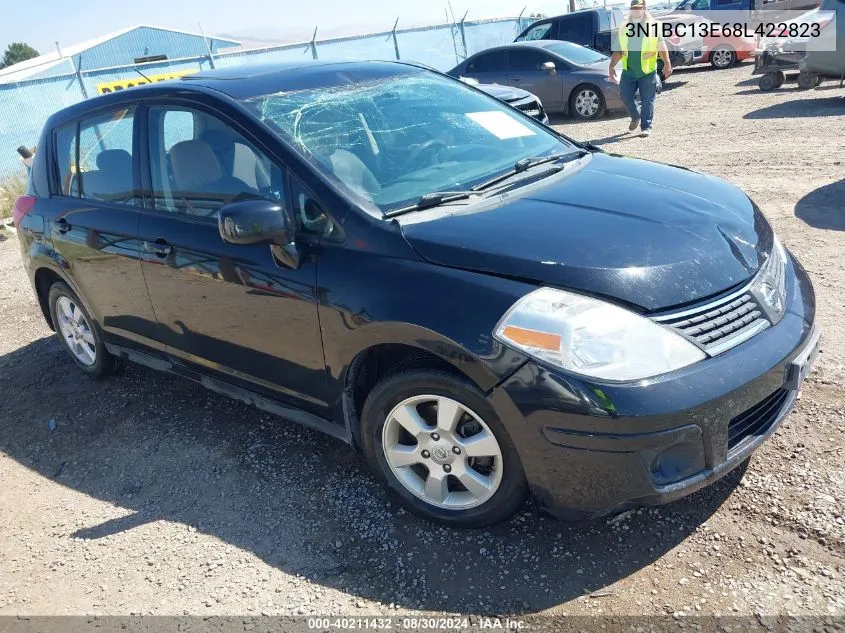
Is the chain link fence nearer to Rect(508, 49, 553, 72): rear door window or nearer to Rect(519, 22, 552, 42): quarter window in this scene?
Rect(508, 49, 553, 72): rear door window

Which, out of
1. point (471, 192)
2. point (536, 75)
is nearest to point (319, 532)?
point (471, 192)

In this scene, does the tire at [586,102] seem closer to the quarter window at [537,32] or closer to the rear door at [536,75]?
the rear door at [536,75]

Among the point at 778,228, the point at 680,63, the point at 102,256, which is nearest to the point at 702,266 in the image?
the point at 102,256

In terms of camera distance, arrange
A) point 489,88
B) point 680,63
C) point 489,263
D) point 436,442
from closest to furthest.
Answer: point 489,263 → point 436,442 → point 489,88 → point 680,63

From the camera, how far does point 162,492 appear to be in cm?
344

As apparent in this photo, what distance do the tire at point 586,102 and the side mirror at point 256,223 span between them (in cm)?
1062

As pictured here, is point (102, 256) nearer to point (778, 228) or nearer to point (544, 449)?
point (544, 449)

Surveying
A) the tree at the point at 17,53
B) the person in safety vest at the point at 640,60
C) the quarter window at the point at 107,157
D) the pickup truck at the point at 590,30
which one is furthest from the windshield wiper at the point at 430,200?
the tree at the point at 17,53

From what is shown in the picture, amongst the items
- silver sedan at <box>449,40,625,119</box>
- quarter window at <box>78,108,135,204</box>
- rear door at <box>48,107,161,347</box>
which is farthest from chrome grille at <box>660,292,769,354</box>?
silver sedan at <box>449,40,625,119</box>

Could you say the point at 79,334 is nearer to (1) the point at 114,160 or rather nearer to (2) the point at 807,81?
(1) the point at 114,160

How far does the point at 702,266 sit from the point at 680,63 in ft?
53.8

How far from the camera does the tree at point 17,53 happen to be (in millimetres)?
78250

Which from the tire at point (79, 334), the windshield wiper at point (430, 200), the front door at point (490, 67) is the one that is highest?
the windshield wiper at point (430, 200)

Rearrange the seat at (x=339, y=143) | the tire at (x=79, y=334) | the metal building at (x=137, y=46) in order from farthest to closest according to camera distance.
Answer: the metal building at (x=137, y=46)
the tire at (x=79, y=334)
the seat at (x=339, y=143)
